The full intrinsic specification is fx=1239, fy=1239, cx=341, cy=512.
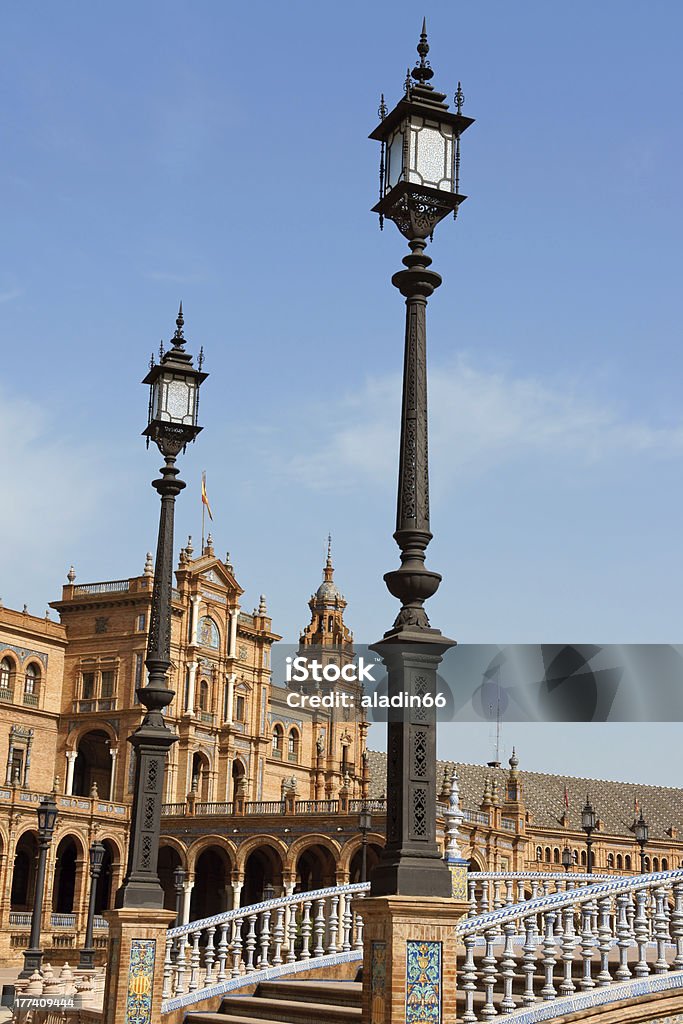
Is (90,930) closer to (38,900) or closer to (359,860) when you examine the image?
(38,900)

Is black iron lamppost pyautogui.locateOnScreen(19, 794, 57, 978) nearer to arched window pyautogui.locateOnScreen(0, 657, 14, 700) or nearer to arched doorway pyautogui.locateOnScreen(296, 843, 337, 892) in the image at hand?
arched doorway pyautogui.locateOnScreen(296, 843, 337, 892)

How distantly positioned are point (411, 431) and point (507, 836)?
53.6m

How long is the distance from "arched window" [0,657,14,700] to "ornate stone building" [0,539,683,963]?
9 cm

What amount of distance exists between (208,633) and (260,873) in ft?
39.3

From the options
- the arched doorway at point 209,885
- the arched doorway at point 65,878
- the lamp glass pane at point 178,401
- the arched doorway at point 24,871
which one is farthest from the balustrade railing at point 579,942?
the arched doorway at point 209,885

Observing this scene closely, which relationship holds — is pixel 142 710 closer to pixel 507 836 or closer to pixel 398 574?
pixel 507 836

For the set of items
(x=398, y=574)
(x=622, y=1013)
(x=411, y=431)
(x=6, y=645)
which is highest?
(x=6, y=645)

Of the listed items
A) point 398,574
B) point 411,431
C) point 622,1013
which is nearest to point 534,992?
point 622,1013

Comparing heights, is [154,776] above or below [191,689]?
below

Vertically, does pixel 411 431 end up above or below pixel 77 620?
below

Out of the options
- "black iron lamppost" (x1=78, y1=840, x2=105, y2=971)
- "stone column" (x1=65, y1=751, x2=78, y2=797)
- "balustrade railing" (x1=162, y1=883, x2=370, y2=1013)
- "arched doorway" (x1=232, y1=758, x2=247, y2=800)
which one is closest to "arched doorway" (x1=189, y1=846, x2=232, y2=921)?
"arched doorway" (x1=232, y1=758, x2=247, y2=800)

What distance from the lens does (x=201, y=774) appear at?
60.6 m

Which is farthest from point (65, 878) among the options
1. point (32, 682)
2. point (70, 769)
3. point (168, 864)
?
point (32, 682)

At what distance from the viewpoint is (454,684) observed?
30.5 metres
